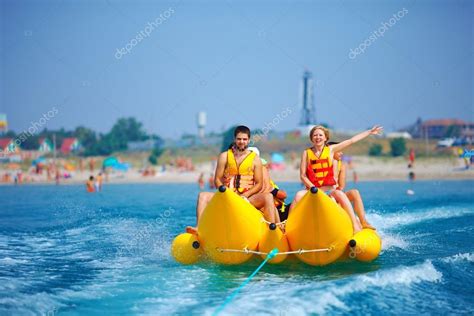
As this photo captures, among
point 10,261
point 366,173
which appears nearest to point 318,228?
point 10,261

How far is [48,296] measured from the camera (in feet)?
16.3

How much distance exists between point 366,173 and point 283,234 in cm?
2870

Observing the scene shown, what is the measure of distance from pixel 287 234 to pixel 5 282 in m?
2.55

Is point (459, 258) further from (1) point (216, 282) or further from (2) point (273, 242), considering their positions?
(1) point (216, 282)

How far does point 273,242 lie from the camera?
544cm

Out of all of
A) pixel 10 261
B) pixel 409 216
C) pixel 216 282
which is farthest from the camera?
pixel 409 216

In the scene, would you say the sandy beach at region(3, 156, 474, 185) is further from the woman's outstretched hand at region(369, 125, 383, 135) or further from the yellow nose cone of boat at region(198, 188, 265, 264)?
the yellow nose cone of boat at region(198, 188, 265, 264)

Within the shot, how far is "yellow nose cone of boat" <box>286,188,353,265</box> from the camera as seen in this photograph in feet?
17.4

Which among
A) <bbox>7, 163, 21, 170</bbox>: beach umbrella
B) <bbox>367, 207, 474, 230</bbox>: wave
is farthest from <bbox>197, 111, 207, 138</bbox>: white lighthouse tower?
<bbox>367, 207, 474, 230</bbox>: wave

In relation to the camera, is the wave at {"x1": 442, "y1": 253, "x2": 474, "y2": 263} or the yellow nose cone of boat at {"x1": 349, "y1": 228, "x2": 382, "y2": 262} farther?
the wave at {"x1": 442, "y1": 253, "x2": 474, "y2": 263}

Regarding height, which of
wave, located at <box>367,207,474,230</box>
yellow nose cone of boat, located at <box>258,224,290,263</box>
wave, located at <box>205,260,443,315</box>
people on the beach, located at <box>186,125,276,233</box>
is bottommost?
wave, located at <box>205,260,443,315</box>

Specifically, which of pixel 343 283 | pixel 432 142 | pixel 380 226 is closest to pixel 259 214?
pixel 343 283

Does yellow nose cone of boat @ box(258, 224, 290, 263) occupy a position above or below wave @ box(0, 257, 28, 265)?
above

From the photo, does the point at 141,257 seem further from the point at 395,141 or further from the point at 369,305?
the point at 395,141
